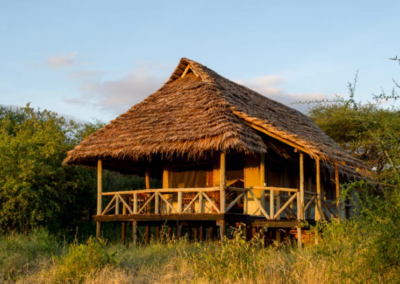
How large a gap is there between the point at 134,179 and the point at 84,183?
18.6 ft

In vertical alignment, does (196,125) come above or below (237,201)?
above

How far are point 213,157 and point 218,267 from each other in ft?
22.6

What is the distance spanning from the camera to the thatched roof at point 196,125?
1188 centimetres

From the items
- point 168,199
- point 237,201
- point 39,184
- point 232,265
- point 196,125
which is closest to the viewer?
point 232,265

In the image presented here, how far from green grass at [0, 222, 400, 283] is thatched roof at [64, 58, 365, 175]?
3.05 m

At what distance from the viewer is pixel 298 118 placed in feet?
59.4

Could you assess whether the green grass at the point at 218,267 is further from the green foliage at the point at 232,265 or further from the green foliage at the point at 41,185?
the green foliage at the point at 41,185

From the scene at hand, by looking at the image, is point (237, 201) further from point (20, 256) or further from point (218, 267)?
point (20, 256)

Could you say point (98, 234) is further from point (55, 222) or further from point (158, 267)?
point (158, 267)

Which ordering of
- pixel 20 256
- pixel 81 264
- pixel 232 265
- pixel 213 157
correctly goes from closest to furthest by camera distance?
pixel 232 265
pixel 81 264
pixel 20 256
pixel 213 157

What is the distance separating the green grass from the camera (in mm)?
6988

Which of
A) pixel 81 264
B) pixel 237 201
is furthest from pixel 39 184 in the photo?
pixel 81 264

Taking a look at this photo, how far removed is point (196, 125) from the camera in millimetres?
12648

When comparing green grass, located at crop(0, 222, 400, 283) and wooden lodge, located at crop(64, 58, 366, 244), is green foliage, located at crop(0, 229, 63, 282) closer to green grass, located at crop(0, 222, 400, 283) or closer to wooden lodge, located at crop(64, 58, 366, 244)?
green grass, located at crop(0, 222, 400, 283)
